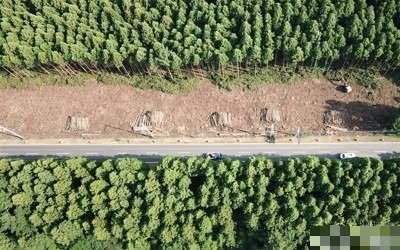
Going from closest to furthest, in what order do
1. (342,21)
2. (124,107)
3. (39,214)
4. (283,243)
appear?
(283,243) → (39,214) → (342,21) → (124,107)

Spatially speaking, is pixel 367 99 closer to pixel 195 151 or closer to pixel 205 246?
pixel 195 151

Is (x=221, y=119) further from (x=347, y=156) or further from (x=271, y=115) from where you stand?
(x=347, y=156)

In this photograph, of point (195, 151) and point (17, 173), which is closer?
point (17, 173)

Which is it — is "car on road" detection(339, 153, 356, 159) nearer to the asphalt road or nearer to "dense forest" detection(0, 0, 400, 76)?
the asphalt road

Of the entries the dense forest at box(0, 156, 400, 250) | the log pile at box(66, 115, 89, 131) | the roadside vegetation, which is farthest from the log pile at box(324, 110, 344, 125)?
the log pile at box(66, 115, 89, 131)

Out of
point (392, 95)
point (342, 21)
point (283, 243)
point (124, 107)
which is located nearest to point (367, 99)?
point (392, 95)

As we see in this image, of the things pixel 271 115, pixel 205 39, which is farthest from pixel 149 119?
pixel 271 115
